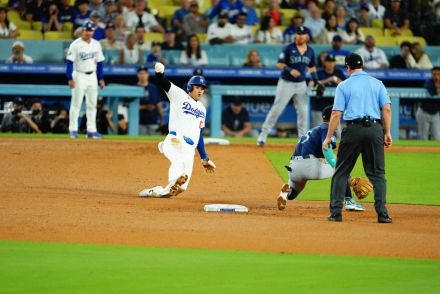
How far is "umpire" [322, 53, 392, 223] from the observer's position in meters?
10.4

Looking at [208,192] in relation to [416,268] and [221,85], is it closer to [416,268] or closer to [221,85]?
[416,268]

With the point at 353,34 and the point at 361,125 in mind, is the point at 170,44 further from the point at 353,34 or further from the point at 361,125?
the point at 361,125

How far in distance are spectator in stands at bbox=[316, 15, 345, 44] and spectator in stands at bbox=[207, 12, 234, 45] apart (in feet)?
7.08

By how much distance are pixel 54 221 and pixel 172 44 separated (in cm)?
1222

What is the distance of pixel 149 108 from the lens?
71.9ft

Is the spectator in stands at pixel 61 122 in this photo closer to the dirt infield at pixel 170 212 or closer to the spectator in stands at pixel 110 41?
the spectator in stands at pixel 110 41

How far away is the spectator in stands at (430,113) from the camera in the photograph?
2203cm

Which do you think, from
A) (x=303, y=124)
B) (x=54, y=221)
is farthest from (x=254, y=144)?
(x=54, y=221)

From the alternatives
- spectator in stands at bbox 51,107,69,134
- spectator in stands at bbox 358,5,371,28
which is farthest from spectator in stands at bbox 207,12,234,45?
spectator in stands at bbox 358,5,371,28

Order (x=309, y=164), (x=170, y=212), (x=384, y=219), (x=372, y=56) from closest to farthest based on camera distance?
1. (x=384, y=219)
2. (x=170, y=212)
3. (x=309, y=164)
4. (x=372, y=56)

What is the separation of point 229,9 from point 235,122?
277cm

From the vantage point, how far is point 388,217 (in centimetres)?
1080

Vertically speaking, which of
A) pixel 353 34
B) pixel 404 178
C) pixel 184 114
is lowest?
pixel 404 178

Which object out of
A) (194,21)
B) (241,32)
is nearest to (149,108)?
(194,21)
